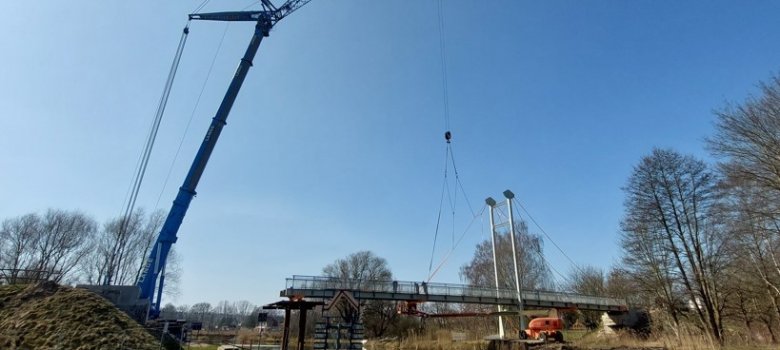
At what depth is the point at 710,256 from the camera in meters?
26.1

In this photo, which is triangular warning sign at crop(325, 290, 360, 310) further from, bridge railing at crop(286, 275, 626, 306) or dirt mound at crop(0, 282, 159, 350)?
bridge railing at crop(286, 275, 626, 306)

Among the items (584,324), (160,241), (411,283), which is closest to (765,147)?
(411,283)

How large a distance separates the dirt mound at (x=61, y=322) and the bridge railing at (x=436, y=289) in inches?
787

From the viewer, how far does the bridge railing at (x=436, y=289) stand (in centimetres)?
3488

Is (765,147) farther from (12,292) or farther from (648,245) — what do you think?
(12,292)

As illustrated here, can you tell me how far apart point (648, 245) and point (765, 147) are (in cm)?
1108

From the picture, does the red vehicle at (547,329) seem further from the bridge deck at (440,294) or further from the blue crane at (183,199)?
the blue crane at (183,199)

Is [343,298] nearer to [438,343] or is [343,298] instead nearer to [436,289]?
[438,343]

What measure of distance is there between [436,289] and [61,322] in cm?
3117

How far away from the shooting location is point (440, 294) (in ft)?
128

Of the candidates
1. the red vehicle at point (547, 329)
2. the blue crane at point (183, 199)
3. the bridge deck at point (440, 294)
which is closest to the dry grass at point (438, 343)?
the red vehicle at point (547, 329)

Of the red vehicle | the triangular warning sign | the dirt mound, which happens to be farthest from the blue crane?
→ the red vehicle

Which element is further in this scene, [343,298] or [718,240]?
[718,240]

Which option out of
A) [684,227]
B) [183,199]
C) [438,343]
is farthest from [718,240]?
[183,199]
